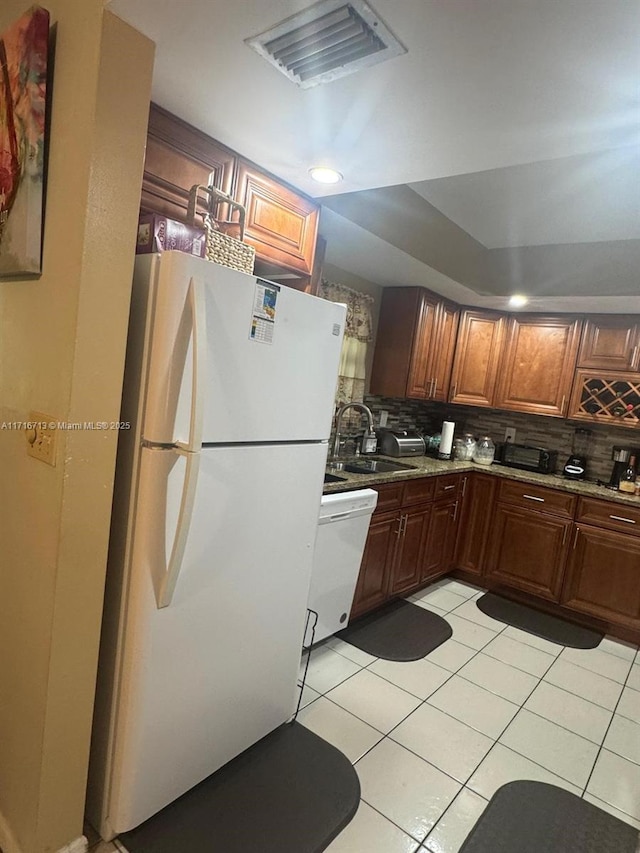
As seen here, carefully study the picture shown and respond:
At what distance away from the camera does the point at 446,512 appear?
3.54 metres

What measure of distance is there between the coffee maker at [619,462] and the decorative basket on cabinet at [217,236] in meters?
3.09

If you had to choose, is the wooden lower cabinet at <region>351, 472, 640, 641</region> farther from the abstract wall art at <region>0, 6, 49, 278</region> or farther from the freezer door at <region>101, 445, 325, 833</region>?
the abstract wall art at <region>0, 6, 49, 278</region>

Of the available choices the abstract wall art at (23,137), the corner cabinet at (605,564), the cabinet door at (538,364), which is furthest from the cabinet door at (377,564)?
the abstract wall art at (23,137)

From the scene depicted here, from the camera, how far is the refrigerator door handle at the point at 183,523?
128 centimetres

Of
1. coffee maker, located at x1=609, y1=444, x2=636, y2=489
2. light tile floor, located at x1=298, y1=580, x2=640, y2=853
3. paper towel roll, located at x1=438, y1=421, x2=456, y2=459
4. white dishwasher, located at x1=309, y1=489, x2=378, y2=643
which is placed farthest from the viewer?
paper towel roll, located at x1=438, y1=421, x2=456, y2=459

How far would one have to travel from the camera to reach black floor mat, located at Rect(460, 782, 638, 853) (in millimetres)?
1600

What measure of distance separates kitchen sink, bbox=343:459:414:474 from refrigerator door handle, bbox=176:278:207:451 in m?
1.80

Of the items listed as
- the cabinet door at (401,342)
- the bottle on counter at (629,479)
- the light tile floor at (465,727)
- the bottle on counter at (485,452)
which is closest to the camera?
the light tile floor at (465,727)

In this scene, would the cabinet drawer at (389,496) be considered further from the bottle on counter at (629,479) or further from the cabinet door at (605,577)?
the bottle on counter at (629,479)

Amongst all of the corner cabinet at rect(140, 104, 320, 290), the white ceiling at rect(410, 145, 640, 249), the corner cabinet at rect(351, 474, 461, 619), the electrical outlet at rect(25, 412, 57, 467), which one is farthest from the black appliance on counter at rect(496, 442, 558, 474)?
the electrical outlet at rect(25, 412, 57, 467)

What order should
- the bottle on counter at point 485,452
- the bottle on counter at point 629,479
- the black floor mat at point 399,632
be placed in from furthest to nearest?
the bottle on counter at point 485,452 < the bottle on counter at point 629,479 < the black floor mat at point 399,632

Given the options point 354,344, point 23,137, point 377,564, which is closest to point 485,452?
point 354,344

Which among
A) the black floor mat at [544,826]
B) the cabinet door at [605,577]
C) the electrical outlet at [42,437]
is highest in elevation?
the electrical outlet at [42,437]

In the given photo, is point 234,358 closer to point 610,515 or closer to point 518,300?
point 518,300
